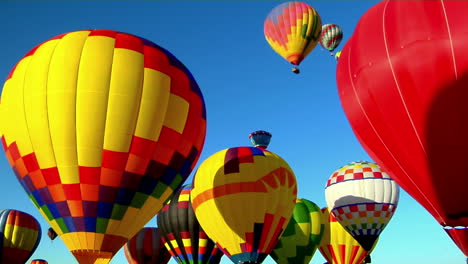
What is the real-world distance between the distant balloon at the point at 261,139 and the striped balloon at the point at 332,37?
6678 mm

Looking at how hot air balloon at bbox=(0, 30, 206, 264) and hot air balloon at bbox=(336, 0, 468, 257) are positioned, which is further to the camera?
hot air balloon at bbox=(0, 30, 206, 264)

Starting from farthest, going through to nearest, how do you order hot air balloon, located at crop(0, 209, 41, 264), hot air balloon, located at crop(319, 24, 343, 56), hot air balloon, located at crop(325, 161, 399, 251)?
hot air balloon, located at crop(319, 24, 343, 56), hot air balloon, located at crop(0, 209, 41, 264), hot air balloon, located at crop(325, 161, 399, 251)

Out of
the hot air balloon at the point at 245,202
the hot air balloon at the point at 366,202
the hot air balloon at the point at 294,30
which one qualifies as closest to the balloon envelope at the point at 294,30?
the hot air balloon at the point at 294,30

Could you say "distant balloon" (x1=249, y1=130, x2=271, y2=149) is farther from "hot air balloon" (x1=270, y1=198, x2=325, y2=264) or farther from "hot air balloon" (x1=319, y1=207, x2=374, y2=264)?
"hot air balloon" (x1=270, y1=198, x2=325, y2=264)

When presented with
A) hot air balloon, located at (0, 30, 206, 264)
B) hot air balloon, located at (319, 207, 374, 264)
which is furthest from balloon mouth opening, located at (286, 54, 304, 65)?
hot air balloon, located at (0, 30, 206, 264)

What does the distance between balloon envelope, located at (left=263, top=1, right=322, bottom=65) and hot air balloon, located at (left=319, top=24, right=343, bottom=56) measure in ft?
20.8

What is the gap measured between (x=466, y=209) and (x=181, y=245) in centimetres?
1189

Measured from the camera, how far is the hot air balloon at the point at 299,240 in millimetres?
20734

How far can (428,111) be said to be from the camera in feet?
26.8

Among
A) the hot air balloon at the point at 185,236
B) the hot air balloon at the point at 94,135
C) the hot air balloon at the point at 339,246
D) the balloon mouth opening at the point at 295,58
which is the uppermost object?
the balloon mouth opening at the point at 295,58

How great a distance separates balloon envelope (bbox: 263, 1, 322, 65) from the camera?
75.3ft

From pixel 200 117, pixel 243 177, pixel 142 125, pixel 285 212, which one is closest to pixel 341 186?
pixel 285 212

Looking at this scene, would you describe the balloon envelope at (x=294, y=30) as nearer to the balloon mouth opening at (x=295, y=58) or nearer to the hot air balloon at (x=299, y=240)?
the balloon mouth opening at (x=295, y=58)

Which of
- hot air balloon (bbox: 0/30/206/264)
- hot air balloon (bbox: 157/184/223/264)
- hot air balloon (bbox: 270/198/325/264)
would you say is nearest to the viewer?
hot air balloon (bbox: 0/30/206/264)
